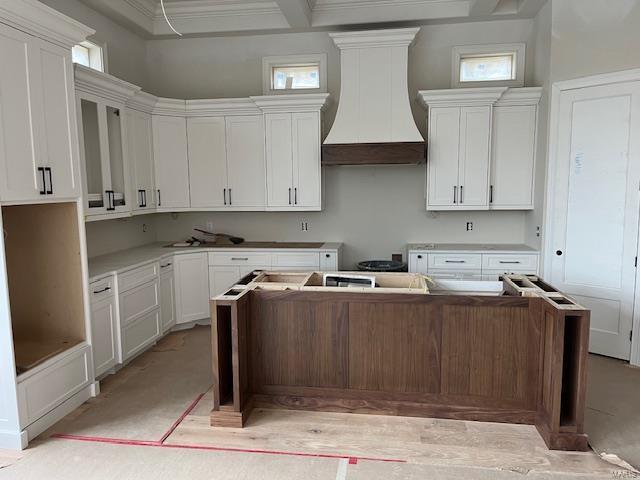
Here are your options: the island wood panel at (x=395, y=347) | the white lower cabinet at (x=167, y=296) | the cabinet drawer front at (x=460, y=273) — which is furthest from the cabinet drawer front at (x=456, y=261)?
the white lower cabinet at (x=167, y=296)

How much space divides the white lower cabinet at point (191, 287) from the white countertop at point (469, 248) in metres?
2.21

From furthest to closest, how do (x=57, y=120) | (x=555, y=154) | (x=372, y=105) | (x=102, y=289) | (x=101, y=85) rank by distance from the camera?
(x=372, y=105) < (x=555, y=154) < (x=101, y=85) < (x=102, y=289) < (x=57, y=120)

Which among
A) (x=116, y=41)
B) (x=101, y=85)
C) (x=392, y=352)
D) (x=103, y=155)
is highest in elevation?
(x=116, y=41)

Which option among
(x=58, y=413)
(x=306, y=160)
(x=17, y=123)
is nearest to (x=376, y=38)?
(x=306, y=160)

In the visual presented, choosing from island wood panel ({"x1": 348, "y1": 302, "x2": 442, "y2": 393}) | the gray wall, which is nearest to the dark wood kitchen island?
island wood panel ({"x1": 348, "y1": 302, "x2": 442, "y2": 393})

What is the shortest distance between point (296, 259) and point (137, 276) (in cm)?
159

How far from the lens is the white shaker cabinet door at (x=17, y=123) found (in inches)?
99.0

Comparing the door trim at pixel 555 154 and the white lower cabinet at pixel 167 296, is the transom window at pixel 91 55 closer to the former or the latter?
the white lower cabinet at pixel 167 296

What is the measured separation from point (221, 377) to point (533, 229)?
344cm

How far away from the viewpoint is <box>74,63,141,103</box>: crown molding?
3445 mm

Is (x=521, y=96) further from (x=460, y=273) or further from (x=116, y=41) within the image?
(x=116, y=41)

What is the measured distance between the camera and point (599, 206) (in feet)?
12.9

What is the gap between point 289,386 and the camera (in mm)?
3105

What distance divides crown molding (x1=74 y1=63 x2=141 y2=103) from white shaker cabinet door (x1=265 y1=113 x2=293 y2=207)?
53.5 inches
